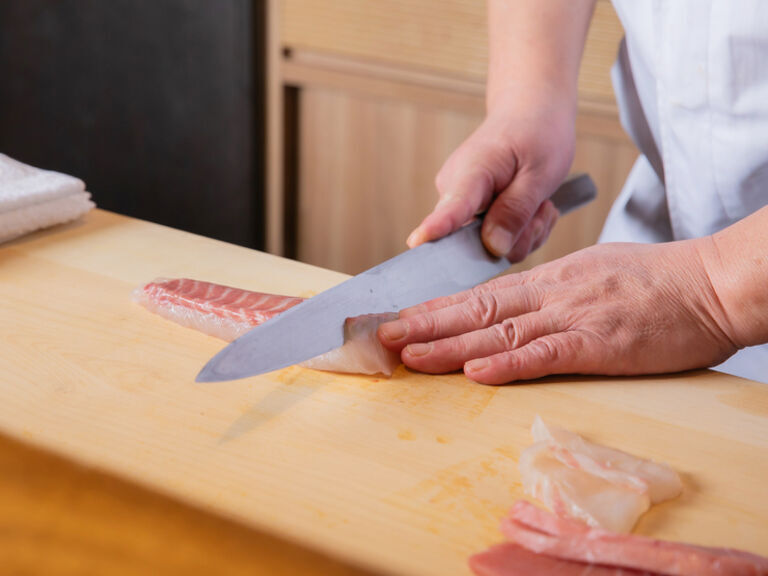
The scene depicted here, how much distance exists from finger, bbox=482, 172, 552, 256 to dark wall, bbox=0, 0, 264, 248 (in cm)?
165

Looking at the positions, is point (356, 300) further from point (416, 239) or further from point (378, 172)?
point (378, 172)

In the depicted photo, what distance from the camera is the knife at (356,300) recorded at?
0.74 metres

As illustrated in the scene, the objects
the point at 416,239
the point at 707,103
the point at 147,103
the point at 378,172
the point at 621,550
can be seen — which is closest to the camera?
the point at 621,550

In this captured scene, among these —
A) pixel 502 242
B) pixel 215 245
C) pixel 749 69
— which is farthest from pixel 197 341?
pixel 749 69

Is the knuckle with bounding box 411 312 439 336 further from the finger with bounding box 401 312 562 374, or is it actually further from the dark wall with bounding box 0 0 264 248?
the dark wall with bounding box 0 0 264 248

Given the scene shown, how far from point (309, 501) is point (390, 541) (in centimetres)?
8

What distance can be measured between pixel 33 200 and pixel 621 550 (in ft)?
2.85

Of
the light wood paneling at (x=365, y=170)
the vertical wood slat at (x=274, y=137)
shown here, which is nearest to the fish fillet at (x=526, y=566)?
the light wood paneling at (x=365, y=170)

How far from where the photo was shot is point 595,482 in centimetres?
66

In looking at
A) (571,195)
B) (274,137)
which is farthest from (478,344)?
(274,137)

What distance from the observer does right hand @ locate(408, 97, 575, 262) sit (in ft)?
A: 3.44

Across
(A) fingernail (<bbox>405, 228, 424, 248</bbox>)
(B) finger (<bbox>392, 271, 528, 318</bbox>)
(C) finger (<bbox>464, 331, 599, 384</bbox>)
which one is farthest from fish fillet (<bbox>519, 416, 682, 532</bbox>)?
(A) fingernail (<bbox>405, 228, 424, 248</bbox>)

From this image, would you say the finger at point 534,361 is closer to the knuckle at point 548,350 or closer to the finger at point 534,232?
the knuckle at point 548,350

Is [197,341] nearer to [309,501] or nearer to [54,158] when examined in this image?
[309,501]
